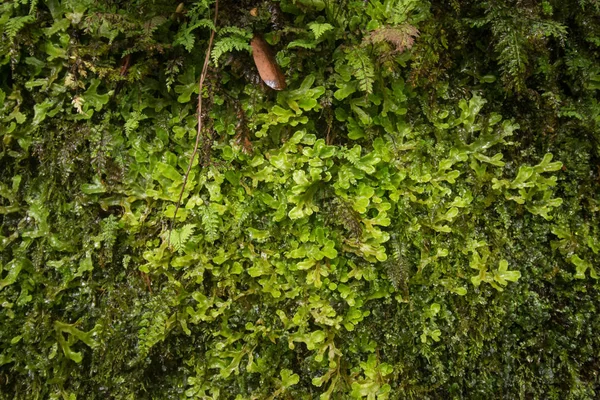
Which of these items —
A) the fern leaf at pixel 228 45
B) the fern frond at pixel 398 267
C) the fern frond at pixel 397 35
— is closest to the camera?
the fern frond at pixel 397 35

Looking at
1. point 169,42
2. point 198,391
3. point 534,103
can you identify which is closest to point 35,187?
point 169,42

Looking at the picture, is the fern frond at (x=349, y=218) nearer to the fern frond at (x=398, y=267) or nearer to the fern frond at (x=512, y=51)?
the fern frond at (x=398, y=267)

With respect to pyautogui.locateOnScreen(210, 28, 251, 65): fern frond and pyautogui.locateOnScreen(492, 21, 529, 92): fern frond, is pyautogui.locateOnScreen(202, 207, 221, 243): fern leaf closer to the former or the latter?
pyautogui.locateOnScreen(210, 28, 251, 65): fern frond

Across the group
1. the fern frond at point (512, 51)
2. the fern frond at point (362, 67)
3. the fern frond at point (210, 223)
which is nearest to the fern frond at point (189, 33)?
the fern frond at point (362, 67)

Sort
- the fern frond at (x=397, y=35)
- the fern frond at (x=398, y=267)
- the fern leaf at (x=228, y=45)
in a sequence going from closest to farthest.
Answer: the fern frond at (x=397, y=35), the fern leaf at (x=228, y=45), the fern frond at (x=398, y=267)

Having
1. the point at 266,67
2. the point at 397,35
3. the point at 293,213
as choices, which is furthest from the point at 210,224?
the point at 397,35

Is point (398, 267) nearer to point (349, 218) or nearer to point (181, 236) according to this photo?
point (349, 218)
